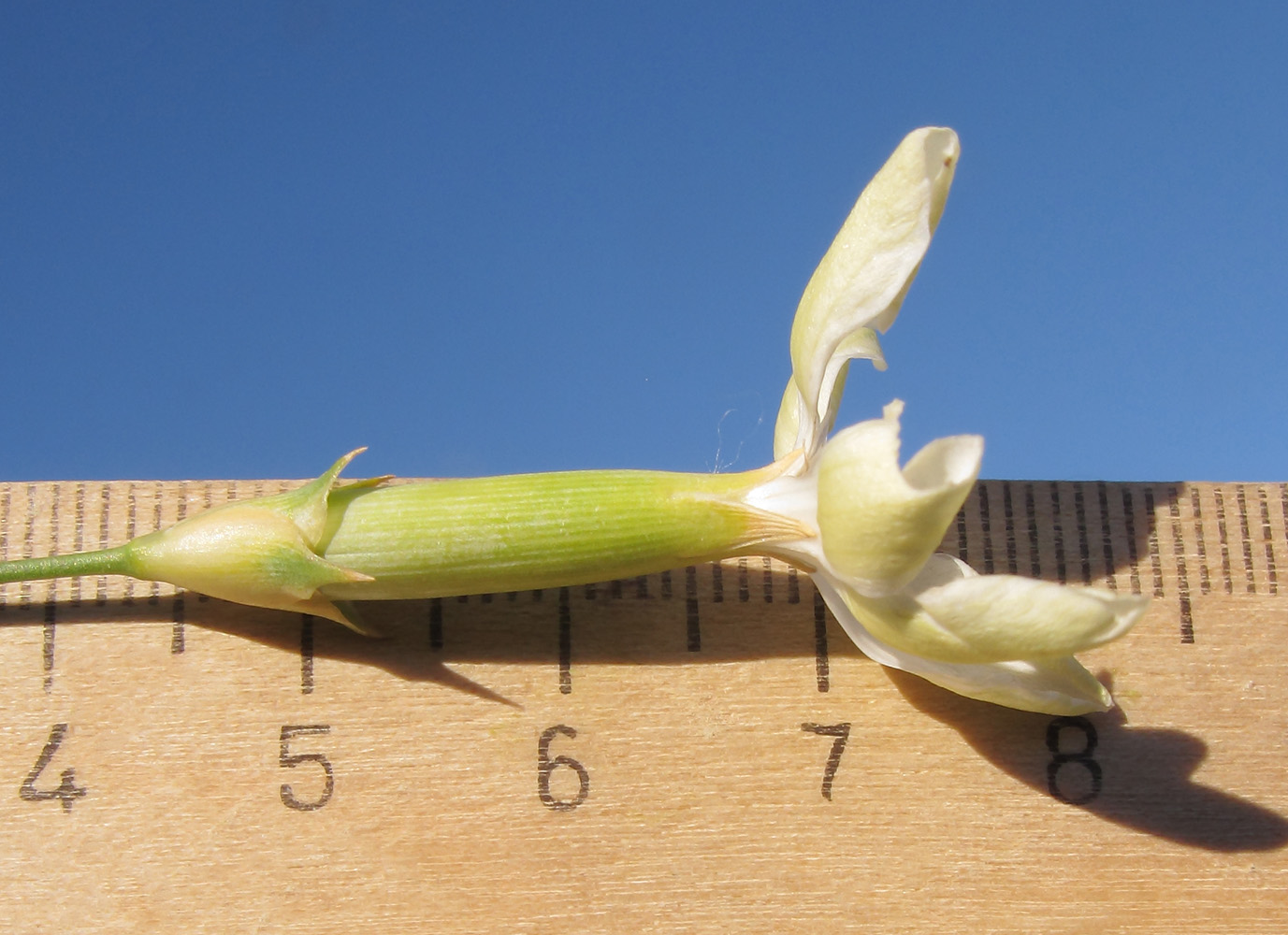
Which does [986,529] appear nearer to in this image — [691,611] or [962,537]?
[962,537]

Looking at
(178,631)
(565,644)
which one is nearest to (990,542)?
(565,644)

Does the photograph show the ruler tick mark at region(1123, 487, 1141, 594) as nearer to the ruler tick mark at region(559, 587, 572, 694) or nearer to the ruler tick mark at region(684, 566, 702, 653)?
→ the ruler tick mark at region(684, 566, 702, 653)

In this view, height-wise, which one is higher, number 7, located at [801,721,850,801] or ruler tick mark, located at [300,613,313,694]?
ruler tick mark, located at [300,613,313,694]

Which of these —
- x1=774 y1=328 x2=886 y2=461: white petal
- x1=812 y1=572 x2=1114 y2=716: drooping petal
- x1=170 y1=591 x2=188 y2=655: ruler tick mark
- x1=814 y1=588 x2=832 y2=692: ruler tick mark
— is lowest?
x1=812 y1=572 x2=1114 y2=716: drooping petal

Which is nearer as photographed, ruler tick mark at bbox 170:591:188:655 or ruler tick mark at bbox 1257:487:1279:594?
ruler tick mark at bbox 170:591:188:655

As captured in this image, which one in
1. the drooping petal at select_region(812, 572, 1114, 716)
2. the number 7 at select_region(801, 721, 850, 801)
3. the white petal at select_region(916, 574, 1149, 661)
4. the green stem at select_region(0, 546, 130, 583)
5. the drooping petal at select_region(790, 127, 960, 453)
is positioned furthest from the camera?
the number 7 at select_region(801, 721, 850, 801)

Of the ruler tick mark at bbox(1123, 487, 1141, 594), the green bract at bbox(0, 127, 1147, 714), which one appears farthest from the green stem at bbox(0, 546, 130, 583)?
the ruler tick mark at bbox(1123, 487, 1141, 594)

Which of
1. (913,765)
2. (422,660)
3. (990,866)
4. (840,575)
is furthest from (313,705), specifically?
(990,866)

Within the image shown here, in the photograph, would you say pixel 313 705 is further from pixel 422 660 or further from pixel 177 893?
pixel 177 893
